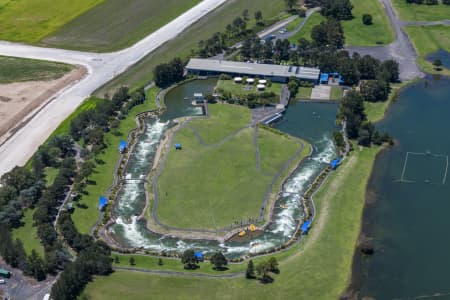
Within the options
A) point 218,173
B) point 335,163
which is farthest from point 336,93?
point 218,173

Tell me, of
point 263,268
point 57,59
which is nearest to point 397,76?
point 263,268

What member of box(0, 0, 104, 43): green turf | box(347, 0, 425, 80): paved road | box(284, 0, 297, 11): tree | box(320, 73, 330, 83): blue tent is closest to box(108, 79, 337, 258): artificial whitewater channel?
box(320, 73, 330, 83): blue tent

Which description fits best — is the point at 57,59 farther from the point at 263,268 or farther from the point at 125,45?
the point at 263,268

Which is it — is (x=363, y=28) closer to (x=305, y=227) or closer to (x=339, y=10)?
(x=339, y=10)

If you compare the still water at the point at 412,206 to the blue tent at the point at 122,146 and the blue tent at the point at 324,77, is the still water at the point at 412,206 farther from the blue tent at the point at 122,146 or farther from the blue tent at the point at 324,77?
the blue tent at the point at 122,146

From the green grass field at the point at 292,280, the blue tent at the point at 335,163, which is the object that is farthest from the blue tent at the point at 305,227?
the blue tent at the point at 335,163

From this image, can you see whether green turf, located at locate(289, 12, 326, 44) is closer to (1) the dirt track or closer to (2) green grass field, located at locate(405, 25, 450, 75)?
(2) green grass field, located at locate(405, 25, 450, 75)
